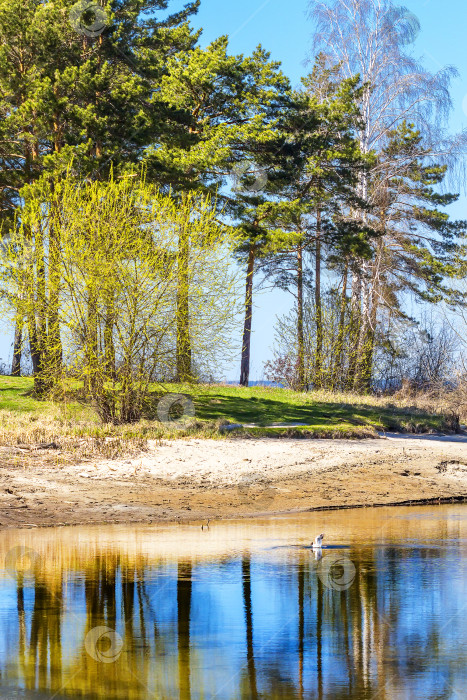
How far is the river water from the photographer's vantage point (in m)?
5.88

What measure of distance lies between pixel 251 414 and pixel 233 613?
52.6ft

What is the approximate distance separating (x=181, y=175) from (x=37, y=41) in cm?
626

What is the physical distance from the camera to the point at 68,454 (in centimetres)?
1697

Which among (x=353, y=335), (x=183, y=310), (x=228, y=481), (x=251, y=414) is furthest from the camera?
(x=353, y=335)

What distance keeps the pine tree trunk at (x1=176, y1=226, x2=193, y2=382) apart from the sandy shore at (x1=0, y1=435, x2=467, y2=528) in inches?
135

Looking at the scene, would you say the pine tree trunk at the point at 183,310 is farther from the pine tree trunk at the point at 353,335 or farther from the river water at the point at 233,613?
the pine tree trunk at the point at 353,335

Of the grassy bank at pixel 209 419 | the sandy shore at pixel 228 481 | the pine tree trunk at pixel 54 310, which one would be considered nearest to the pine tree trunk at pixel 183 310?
the grassy bank at pixel 209 419

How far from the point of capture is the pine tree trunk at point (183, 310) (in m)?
20.8

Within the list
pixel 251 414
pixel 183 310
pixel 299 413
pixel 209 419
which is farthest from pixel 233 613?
pixel 299 413

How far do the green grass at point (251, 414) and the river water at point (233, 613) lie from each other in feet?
26.0

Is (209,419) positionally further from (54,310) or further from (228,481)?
(228,481)

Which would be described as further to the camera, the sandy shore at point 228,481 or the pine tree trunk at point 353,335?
the pine tree trunk at point 353,335

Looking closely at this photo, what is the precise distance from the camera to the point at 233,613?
7793mm

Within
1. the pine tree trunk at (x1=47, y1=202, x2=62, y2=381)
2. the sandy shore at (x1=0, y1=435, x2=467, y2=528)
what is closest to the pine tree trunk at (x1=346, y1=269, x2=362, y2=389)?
the sandy shore at (x1=0, y1=435, x2=467, y2=528)
